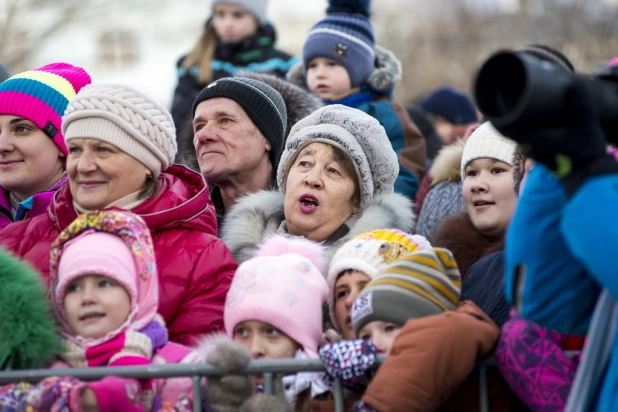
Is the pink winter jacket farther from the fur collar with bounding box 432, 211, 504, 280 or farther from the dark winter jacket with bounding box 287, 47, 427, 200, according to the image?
the dark winter jacket with bounding box 287, 47, 427, 200

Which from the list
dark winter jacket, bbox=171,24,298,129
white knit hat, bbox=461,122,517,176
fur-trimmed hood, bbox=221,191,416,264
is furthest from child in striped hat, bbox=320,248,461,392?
dark winter jacket, bbox=171,24,298,129

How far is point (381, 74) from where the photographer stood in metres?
7.56

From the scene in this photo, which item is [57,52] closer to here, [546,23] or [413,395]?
[546,23]

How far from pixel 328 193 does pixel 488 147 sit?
848 millimetres

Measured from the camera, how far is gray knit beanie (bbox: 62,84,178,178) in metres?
5.03

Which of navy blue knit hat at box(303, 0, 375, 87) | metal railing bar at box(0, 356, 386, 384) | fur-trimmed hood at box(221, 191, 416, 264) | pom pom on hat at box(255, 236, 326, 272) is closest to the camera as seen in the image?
metal railing bar at box(0, 356, 386, 384)

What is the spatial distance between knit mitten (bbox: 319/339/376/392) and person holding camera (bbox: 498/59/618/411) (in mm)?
545

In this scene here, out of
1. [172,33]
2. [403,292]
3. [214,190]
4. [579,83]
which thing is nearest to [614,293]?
[579,83]

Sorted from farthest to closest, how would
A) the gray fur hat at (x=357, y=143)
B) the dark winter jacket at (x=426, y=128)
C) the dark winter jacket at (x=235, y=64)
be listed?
1. the dark winter jacket at (x=426, y=128)
2. the dark winter jacket at (x=235, y=64)
3. the gray fur hat at (x=357, y=143)

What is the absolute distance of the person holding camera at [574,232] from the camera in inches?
132

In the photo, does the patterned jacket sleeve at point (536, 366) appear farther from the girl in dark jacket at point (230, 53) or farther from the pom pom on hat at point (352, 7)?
the girl in dark jacket at point (230, 53)

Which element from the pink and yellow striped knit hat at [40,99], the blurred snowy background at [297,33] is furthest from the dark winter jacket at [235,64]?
the blurred snowy background at [297,33]

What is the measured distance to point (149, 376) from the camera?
163 inches

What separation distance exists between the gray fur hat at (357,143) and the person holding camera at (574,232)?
5.68 ft
